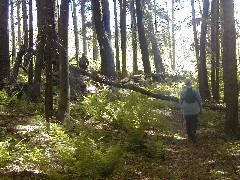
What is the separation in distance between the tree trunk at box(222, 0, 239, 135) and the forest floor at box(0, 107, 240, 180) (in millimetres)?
542

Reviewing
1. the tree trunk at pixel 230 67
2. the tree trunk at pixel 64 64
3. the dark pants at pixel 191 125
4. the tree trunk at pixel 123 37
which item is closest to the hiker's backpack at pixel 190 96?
the dark pants at pixel 191 125

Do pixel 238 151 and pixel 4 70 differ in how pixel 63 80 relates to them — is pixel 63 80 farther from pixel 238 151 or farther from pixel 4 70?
pixel 238 151

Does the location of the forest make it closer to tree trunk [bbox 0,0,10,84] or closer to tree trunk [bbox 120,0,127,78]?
tree trunk [bbox 0,0,10,84]

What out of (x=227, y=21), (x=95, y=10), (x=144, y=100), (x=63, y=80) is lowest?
(x=144, y=100)

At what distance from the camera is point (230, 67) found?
33.0 feet

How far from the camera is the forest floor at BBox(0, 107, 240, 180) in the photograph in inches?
264

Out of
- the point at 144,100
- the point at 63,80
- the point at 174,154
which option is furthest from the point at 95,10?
the point at 174,154

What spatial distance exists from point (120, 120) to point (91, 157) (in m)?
4.67

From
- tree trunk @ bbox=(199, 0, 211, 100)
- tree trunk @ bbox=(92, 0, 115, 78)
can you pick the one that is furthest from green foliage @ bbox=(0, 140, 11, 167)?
tree trunk @ bbox=(199, 0, 211, 100)

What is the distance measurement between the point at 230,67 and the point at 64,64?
4.96 m

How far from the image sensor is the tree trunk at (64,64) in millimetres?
9727

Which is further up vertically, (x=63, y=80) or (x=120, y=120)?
(x=63, y=80)

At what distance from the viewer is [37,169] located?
21.3 feet

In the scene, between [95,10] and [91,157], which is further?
[95,10]
